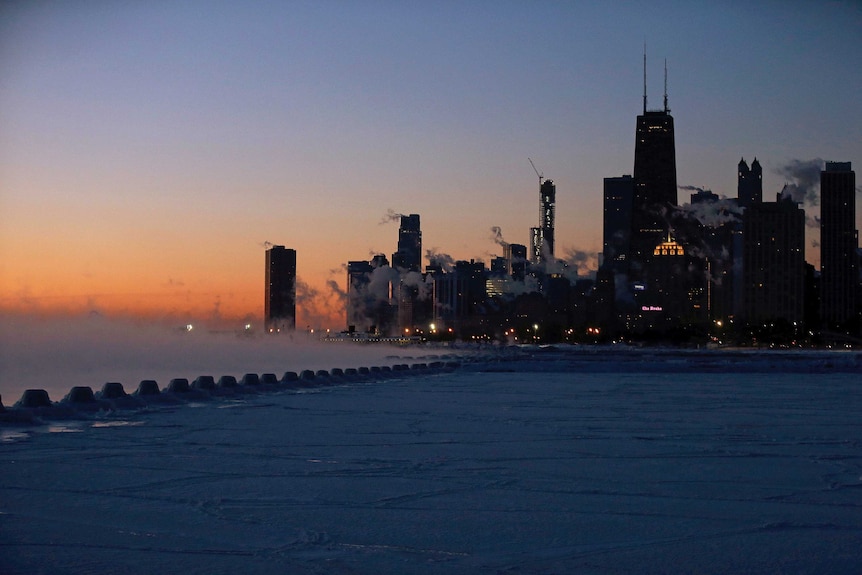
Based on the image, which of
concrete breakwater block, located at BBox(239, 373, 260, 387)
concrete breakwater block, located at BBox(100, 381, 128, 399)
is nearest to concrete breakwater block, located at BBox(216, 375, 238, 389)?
concrete breakwater block, located at BBox(239, 373, 260, 387)

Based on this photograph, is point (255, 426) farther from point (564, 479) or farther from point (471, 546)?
point (471, 546)

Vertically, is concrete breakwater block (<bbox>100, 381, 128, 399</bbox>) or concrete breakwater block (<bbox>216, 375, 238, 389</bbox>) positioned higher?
concrete breakwater block (<bbox>100, 381, 128, 399</bbox>)

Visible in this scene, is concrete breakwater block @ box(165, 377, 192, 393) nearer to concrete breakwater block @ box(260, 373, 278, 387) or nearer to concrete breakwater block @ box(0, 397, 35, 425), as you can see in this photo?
concrete breakwater block @ box(260, 373, 278, 387)

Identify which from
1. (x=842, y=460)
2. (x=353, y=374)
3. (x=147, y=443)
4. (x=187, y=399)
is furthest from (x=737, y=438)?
(x=353, y=374)

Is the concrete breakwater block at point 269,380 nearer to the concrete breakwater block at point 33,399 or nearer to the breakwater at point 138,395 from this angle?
the breakwater at point 138,395

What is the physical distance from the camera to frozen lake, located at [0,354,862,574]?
872cm

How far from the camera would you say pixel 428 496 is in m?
11.8

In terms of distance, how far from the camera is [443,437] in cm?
1866

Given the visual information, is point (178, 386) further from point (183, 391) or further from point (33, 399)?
point (33, 399)

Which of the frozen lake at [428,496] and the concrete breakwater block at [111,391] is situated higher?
the concrete breakwater block at [111,391]

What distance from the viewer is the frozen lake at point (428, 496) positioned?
28.6 feet

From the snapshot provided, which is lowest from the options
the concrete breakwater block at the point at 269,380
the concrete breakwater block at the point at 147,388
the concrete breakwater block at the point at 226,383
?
the concrete breakwater block at the point at 269,380

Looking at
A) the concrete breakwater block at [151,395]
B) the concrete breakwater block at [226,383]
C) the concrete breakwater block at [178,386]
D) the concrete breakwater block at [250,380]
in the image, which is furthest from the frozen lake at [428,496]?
the concrete breakwater block at [250,380]

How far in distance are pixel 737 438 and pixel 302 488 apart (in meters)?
9.95
